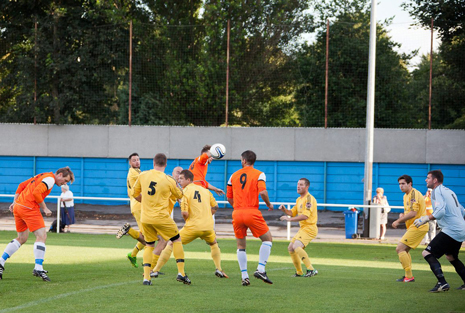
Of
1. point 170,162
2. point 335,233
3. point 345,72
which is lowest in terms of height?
point 335,233

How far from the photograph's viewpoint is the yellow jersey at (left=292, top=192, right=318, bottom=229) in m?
10.8

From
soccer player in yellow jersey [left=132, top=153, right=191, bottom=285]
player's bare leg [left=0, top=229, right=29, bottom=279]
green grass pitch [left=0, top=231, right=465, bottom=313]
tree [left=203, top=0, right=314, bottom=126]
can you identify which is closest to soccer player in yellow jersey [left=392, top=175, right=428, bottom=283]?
green grass pitch [left=0, top=231, right=465, bottom=313]

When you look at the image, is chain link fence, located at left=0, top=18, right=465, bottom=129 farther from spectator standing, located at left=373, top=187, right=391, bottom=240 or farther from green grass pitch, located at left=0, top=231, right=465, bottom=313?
green grass pitch, located at left=0, top=231, right=465, bottom=313

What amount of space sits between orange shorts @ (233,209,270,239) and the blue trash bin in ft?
32.5

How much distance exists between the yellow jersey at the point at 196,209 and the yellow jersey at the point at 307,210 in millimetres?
1779

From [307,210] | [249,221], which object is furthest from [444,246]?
[249,221]

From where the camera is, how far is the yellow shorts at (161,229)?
920cm

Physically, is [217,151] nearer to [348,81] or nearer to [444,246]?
[444,246]

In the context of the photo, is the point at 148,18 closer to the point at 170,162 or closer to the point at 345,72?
the point at 170,162

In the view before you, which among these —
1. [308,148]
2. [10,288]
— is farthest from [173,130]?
[10,288]

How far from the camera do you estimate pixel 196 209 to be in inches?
387

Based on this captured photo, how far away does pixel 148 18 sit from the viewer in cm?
3616

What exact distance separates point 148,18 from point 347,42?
11.7 m

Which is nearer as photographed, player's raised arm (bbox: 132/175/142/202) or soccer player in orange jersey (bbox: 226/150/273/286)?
player's raised arm (bbox: 132/175/142/202)
